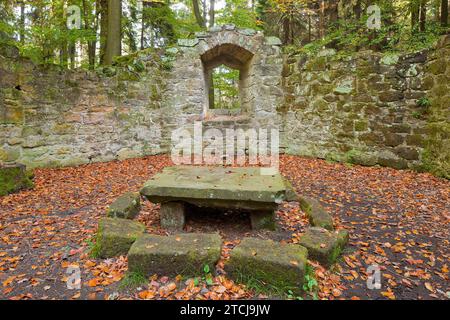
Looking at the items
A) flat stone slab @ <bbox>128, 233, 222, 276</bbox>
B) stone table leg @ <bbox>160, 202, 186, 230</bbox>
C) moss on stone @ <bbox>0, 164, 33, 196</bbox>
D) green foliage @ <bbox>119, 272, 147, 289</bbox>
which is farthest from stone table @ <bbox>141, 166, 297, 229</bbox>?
moss on stone @ <bbox>0, 164, 33, 196</bbox>

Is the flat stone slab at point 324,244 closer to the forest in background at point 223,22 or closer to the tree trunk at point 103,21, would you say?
the forest in background at point 223,22

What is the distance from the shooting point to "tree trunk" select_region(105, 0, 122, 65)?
7.38 meters

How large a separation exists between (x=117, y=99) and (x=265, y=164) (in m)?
3.91

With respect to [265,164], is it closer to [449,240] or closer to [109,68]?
[449,240]

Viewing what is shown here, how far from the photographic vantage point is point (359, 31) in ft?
23.8

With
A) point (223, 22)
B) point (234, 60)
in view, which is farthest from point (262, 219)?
point (223, 22)

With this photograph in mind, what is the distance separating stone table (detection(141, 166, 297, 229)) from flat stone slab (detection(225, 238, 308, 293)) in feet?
1.90

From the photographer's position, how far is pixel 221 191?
9.52 ft

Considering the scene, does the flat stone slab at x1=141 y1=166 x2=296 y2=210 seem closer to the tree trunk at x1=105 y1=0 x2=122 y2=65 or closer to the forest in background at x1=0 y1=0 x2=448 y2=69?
the forest in background at x1=0 y1=0 x2=448 y2=69

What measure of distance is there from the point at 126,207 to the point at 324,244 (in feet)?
7.56

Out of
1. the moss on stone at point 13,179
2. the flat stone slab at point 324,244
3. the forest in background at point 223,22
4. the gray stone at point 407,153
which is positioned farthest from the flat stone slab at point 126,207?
the gray stone at point 407,153

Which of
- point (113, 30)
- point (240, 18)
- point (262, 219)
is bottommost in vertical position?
point (262, 219)

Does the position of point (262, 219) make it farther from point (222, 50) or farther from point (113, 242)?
point (222, 50)
